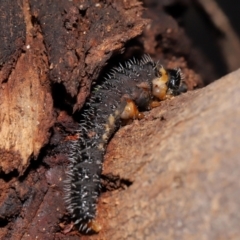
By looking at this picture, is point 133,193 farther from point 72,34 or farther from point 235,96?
point 72,34

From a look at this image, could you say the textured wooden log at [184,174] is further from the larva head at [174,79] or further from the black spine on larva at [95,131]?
the larva head at [174,79]

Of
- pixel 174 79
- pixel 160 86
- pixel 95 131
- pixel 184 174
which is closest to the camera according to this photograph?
pixel 184 174

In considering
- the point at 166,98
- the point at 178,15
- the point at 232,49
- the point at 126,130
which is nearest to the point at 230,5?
the point at 232,49

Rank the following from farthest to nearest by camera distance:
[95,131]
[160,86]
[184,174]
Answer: [160,86] < [95,131] < [184,174]

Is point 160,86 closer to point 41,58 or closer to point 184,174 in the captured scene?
point 41,58

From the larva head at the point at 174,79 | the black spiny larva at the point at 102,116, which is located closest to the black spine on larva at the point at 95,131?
the black spiny larva at the point at 102,116

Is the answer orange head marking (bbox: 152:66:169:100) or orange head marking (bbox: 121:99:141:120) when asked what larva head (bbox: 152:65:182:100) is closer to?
orange head marking (bbox: 152:66:169:100)

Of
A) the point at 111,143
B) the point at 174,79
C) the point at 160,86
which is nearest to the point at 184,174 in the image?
the point at 111,143

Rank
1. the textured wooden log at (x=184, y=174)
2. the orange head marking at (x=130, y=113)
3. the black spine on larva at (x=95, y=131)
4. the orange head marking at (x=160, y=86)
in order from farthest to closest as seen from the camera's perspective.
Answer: the orange head marking at (x=160, y=86), the orange head marking at (x=130, y=113), the black spine on larva at (x=95, y=131), the textured wooden log at (x=184, y=174)

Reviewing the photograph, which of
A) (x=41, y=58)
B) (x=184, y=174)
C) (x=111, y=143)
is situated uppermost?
(x=41, y=58)
